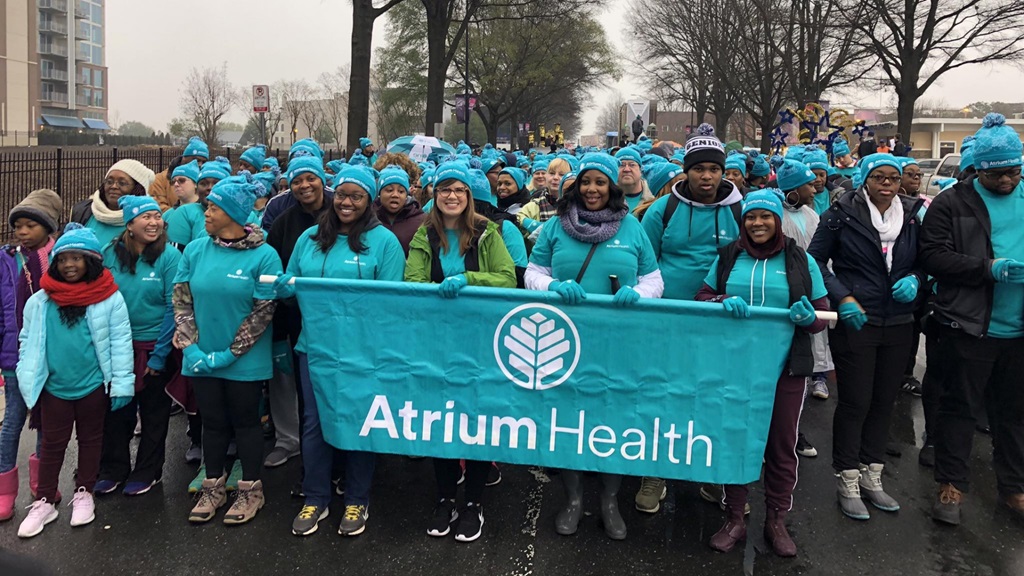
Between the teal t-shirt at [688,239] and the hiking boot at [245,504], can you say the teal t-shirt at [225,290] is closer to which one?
the hiking boot at [245,504]

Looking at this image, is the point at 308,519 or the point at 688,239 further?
the point at 688,239

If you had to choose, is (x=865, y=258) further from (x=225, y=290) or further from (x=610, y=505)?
(x=225, y=290)

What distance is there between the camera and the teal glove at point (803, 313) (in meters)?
3.68

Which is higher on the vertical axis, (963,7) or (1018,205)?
(963,7)

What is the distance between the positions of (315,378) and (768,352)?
2438 mm

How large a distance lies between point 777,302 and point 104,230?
438cm

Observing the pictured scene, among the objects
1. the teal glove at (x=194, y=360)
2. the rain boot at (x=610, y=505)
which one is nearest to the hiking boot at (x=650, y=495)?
the rain boot at (x=610, y=505)

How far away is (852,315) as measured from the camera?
4105 mm

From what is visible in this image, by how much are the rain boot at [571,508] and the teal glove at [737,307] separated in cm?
130

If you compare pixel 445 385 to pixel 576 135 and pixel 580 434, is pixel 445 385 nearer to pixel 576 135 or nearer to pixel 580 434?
pixel 580 434

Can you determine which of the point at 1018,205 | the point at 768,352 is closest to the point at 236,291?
the point at 768,352

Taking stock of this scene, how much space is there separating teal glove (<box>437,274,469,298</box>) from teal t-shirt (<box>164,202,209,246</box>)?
270 cm

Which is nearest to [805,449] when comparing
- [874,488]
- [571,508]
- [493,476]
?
[874,488]

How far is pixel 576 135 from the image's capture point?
105 meters
